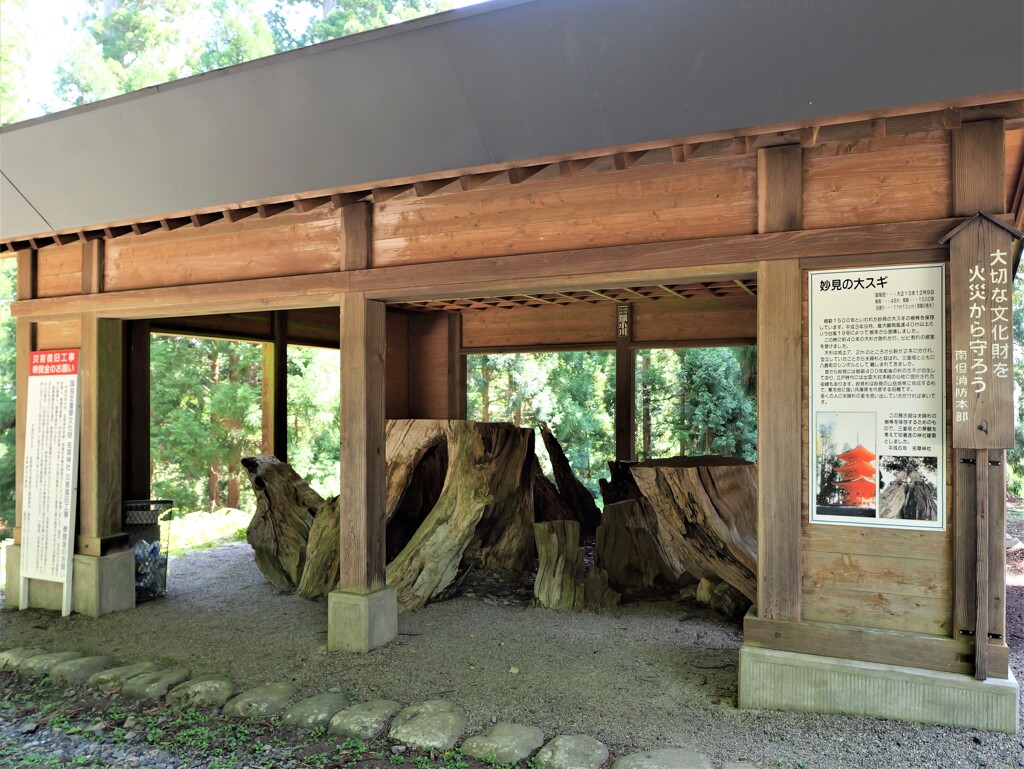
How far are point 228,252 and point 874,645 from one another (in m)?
4.43

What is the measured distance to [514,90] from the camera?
311 centimetres

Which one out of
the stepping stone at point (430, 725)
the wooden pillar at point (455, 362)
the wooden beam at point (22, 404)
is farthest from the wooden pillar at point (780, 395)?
the wooden pillar at point (455, 362)

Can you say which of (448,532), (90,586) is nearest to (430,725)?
(448,532)

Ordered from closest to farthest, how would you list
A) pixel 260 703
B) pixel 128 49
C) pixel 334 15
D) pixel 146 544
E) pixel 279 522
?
pixel 260 703
pixel 146 544
pixel 279 522
pixel 128 49
pixel 334 15

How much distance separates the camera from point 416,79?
10.6 ft

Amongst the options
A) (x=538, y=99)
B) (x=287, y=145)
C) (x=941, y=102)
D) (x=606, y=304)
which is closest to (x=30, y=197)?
(x=287, y=145)

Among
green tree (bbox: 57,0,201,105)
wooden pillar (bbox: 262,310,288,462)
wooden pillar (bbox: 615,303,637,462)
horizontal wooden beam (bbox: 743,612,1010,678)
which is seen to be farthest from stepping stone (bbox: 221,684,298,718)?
green tree (bbox: 57,0,201,105)

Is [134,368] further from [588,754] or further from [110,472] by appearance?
[588,754]

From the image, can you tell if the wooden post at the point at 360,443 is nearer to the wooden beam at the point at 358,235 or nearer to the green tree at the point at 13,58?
the wooden beam at the point at 358,235

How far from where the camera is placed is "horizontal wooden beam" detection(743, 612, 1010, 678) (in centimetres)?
310

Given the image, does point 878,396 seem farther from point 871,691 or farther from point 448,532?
point 448,532

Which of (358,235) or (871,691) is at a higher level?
(358,235)

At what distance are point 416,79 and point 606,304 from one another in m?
6.41

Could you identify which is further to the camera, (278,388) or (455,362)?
(455,362)
